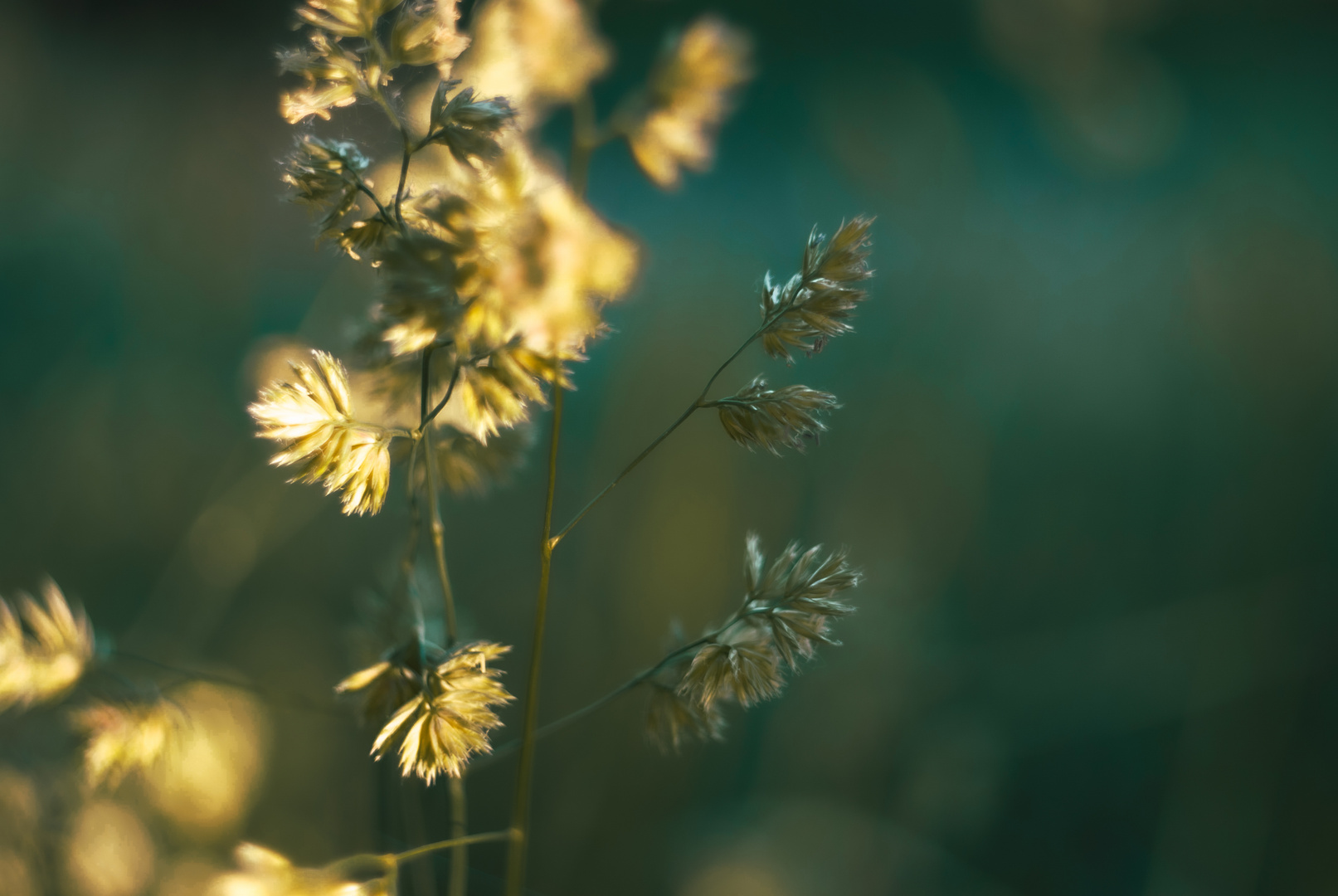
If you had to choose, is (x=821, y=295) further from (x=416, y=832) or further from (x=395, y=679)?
(x=416, y=832)

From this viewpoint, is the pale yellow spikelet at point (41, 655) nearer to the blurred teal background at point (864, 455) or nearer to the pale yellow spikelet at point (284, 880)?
the pale yellow spikelet at point (284, 880)

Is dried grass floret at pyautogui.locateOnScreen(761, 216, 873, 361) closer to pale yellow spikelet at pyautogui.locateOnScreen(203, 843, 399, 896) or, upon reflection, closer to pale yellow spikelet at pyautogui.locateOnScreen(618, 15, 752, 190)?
pale yellow spikelet at pyautogui.locateOnScreen(618, 15, 752, 190)

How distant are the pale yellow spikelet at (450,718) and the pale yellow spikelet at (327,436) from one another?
11 centimetres

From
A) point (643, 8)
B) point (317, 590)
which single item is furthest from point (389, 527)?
point (643, 8)

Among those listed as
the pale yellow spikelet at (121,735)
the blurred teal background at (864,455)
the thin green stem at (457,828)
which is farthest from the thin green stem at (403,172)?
the blurred teal background at (864,455)

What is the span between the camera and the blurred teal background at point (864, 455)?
3.74 ft

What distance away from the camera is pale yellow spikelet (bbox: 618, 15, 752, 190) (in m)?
0.56

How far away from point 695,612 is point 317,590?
2.17ft

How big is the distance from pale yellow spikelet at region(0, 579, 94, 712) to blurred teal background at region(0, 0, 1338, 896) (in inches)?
14.1

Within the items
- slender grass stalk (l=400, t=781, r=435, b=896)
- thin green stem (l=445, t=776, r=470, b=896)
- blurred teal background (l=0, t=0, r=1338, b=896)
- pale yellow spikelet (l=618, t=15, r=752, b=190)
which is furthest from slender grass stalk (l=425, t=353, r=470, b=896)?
blurred teal background (l=0, t=0, r=1338, b=896)

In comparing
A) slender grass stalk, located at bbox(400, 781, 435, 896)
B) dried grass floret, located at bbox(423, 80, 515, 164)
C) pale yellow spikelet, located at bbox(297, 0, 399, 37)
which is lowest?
slender grass stalk, located at bbox(400, 781, 435, 896)

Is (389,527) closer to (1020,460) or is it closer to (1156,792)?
(1020,460)

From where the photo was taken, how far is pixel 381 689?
19.3 inches

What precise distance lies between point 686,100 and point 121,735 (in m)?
0.66
